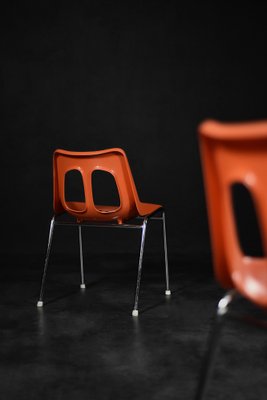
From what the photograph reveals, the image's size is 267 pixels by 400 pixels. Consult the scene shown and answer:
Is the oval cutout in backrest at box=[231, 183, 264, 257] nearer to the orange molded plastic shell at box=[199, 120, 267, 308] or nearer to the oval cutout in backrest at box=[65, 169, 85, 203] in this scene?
the oval cutout in backrest at box=[65, 169, 85, 203]

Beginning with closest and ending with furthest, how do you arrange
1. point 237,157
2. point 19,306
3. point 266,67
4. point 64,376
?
point 237,157 < point 64,376 < point 19,306 < point 266,67

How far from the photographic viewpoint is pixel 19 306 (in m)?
3.01

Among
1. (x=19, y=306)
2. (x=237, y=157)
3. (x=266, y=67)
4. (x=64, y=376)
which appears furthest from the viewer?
(x=266, y=67)

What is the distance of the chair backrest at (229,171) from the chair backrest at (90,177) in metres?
1.73

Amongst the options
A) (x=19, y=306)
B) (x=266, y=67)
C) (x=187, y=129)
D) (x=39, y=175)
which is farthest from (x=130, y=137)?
(x=19, y=306)

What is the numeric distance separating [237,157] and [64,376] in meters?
1.30

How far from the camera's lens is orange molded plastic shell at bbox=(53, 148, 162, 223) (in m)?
2.88

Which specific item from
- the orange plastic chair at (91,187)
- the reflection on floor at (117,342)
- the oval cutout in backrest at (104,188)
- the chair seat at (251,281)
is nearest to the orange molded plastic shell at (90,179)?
the orange plastic chair at (91,187)

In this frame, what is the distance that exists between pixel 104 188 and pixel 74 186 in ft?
0.78

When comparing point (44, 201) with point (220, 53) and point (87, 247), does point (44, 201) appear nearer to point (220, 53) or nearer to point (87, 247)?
point (87, 247)

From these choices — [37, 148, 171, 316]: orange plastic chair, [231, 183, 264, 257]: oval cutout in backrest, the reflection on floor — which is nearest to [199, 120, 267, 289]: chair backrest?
the reflection on floor

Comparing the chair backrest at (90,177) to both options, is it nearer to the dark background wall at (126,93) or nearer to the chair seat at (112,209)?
the chair seat at (112,209)

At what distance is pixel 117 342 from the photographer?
241cm

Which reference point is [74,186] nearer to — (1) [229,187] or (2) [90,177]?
(2) [90,177]
